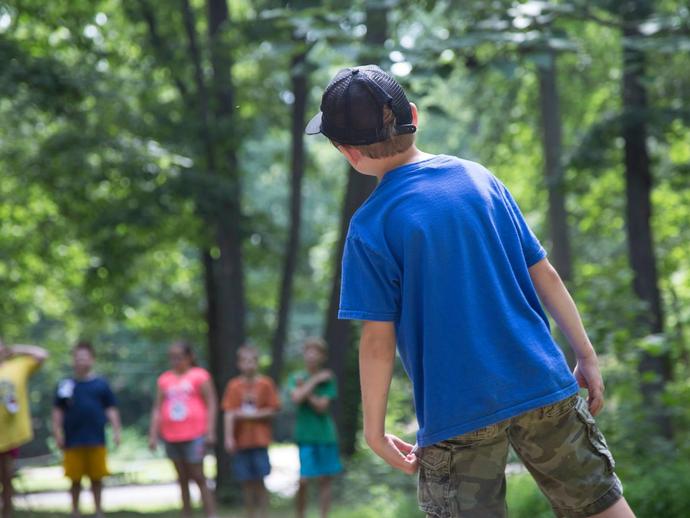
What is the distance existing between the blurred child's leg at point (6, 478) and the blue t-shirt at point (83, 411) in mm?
617

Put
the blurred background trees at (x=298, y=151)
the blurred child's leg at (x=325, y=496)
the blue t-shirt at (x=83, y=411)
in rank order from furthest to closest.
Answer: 1. the blue t-shirt at (x=83, y=411)
2. the blurred child's leg at (x=325, y=496)
3. the blurred background trees at (x=298, y=151)

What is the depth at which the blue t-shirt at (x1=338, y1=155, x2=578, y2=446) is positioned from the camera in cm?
312

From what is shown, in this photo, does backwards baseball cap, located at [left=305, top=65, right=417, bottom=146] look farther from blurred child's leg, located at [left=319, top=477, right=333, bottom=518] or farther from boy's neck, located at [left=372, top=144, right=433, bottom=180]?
blurred child's leg, located at [left=319, top=477, right=333, bottom=518]

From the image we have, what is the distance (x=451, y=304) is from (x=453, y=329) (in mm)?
69

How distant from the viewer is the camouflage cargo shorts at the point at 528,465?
3172 mm

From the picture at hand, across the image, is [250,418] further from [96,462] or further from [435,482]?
[435,482]

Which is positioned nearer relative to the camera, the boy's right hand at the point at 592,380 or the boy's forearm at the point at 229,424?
the boy's right hand at the point at 592,380

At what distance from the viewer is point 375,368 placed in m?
3.19

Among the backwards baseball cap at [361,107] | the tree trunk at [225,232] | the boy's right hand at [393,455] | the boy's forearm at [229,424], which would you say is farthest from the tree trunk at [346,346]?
the boy's right hand at [393,455]

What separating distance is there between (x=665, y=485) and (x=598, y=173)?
8.73 meters

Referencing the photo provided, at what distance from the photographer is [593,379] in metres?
3.50

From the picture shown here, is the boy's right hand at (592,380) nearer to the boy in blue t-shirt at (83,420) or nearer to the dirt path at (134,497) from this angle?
the boy in blue t-shirt at (83,420)

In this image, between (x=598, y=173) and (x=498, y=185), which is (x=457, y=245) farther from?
(x=598, y=173)

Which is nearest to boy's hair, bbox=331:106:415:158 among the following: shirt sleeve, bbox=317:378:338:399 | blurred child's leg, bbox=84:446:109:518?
shirt sleeve, bbox=317:378:338:399
